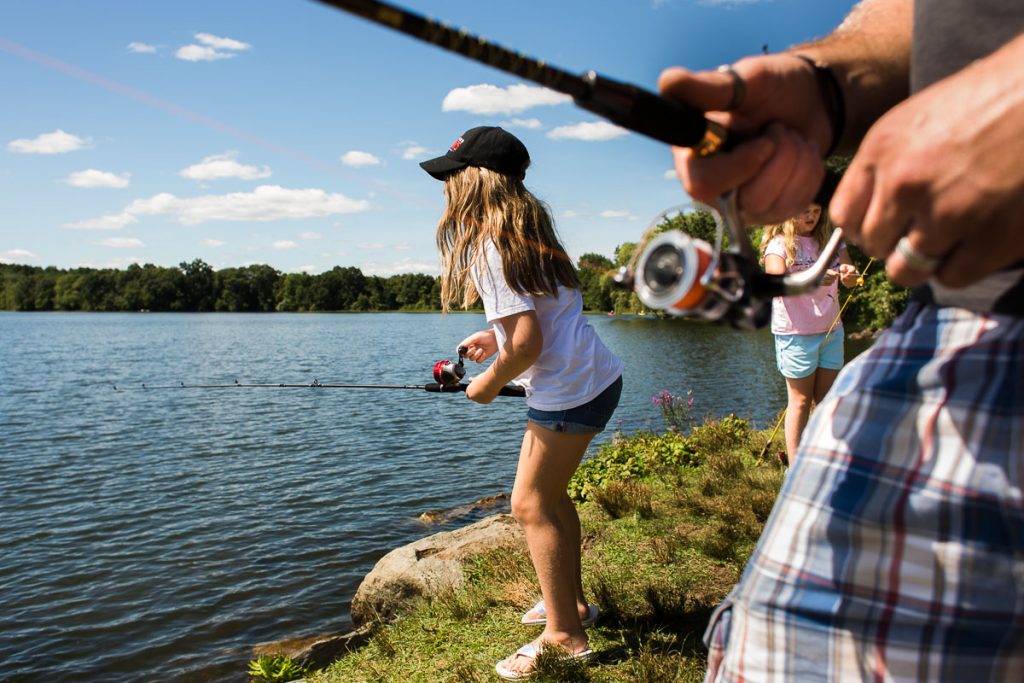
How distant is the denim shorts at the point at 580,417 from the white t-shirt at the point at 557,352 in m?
0.03

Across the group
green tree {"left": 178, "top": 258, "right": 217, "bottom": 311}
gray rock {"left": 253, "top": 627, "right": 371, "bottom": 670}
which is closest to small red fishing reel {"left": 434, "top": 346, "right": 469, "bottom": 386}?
gray rock {"left": 253, "top": 627, "right": 371, "bottom": 670}

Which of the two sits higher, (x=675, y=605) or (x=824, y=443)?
(x=824, y=443)

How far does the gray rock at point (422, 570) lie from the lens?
6.19 meters

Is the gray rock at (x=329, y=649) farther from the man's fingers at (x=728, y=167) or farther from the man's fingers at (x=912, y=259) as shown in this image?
the man's fingers at (x=912, y=259)

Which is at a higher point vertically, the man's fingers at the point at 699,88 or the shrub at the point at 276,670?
the man's fingers at the point at 699,88

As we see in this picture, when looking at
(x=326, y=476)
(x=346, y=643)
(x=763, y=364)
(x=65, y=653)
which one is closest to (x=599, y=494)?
(x=346, y=643)

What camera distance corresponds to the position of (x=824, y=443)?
1263mm

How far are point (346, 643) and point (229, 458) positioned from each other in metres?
9.50

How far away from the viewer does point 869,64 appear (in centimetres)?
139

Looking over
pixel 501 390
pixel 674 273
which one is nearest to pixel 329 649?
pixel 501 390

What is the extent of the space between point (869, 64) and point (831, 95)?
0.13 m

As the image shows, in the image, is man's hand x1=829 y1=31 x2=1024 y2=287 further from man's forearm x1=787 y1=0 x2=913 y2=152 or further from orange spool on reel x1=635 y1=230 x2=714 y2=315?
man's forearm x1=787 y1=0 x2=913 y2=152

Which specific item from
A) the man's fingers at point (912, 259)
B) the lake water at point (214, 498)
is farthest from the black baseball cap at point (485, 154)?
the lake water at point (214, 498)

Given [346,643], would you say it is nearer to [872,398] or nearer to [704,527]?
[704,527]
